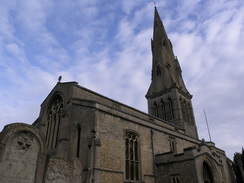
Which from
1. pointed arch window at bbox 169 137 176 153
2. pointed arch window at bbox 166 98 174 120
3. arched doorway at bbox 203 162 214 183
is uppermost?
pointed arch window at bbox 166 98 174 120

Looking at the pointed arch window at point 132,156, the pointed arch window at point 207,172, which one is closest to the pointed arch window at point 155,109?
the pointed arch window at point 207,172

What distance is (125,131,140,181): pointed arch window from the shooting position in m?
17.8

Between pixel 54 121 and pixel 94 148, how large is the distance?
742 centimetres

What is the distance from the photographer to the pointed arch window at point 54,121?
1977 centimetres

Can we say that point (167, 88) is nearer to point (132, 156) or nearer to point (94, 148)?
point (132, 156)

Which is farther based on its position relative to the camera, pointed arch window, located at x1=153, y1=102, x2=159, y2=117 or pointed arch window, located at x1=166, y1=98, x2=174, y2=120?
pointed arch window, located at x1=153, y1=102, x2=159, y2=117

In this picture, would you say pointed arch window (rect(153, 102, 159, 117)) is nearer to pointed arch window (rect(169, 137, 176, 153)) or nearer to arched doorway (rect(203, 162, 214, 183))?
pointed arch window (rect(169, 137, 176, 153))

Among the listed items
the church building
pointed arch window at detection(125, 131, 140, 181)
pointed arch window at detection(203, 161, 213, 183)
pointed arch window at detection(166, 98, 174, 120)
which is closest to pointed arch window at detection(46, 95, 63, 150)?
the church building

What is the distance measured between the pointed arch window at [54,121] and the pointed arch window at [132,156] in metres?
6.39

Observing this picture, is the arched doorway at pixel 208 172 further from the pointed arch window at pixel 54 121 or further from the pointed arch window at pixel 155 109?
the pointed arch window at pixel 155 109

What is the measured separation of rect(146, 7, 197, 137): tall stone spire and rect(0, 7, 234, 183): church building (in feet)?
37.8

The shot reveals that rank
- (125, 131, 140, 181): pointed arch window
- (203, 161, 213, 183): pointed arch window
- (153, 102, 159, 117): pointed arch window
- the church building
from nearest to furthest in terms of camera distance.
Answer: the church building < (125, 131, 140, 181): pointed arch window < (203, 161, 213, 183): pointed arch window < (153, 102, 159, 117): pointed arch window

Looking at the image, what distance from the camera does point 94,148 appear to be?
15336mm

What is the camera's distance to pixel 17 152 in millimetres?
9586
